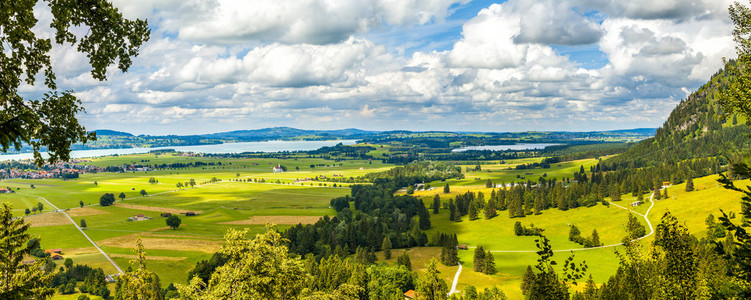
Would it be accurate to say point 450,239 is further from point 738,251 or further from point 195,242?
point 738,251

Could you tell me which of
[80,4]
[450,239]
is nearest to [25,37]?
[80,4]

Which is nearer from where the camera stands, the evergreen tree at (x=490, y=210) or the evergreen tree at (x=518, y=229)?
the evergreen tree at (x=518, y=229)

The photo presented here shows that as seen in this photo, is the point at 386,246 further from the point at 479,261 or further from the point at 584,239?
the point at 584,239

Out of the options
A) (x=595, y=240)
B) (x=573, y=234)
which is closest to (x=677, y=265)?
(x=595, y=240)

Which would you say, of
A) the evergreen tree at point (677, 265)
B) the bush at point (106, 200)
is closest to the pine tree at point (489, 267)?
the evergreen tree at point (677, 265)

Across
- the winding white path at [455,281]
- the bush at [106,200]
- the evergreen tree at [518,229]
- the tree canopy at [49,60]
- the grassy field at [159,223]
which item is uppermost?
the tree canopy at [49,60]

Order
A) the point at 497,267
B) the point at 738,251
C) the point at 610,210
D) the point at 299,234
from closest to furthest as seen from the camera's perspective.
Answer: the point at 738,251 < the point at 497,267 < the point at 299,234 < the point at 610,210

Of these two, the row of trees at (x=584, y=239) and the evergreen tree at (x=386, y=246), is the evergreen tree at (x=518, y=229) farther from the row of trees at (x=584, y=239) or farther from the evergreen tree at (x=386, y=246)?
the evergreen tree at (x=386, y=246)

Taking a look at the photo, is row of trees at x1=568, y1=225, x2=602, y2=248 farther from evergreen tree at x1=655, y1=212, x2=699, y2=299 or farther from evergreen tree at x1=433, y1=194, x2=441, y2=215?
evergreen tree at x1=655, y1=212, x2=699, y2=299

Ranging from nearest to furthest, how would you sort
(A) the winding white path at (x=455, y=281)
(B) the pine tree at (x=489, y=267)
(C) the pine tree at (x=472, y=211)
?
1. (A) the winding white path at (x=455, y=281)
2. (B) the pine tree at (x=489, y=267)
3. (C) the pine tree at (x=472, y=211)

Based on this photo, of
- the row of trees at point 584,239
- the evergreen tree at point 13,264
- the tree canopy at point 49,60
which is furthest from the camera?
the row of trees at point 584,239

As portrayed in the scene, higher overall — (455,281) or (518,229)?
(518,229)
